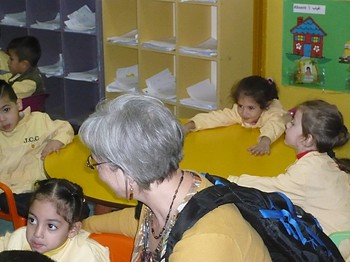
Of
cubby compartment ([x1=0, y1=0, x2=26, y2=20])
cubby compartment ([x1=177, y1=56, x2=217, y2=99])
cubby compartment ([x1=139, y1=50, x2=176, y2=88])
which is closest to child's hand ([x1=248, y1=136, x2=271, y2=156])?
cubby compartment ([x1=177, y1=56, x2=217, y2=99])

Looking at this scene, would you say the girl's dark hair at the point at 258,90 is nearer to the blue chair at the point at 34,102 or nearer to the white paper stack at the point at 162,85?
the white paper stack at the point at 162,85

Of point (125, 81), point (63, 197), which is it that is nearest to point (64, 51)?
point (125, 81)

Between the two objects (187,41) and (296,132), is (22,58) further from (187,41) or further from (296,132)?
(296,132)

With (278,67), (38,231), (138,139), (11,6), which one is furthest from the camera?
(11,6)

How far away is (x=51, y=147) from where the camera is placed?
11.5 feet

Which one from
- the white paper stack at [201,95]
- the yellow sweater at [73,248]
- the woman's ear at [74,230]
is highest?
the white paper stack at [201,95]

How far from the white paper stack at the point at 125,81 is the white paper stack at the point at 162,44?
41 cm

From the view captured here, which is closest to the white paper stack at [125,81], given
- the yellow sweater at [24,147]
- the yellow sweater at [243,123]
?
the yellow sweater at [243,123]

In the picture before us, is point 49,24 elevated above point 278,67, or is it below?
above

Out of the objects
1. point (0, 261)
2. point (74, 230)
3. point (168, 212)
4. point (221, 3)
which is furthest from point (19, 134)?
point (0, 261)

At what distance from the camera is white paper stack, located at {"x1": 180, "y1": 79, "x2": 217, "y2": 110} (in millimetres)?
4879

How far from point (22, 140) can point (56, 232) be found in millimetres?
1292

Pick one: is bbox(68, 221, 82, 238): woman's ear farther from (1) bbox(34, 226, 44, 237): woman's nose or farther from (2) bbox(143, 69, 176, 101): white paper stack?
(2) bbox(143, 69, 176, 101): white paper stack

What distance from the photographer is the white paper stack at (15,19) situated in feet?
19.8
